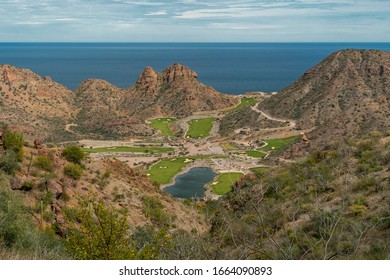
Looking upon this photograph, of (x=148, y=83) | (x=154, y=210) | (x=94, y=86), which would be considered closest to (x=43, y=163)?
(x=154, y=210)

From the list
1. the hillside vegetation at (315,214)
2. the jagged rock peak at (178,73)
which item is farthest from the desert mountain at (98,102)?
the hillside vegetation at (315,214)

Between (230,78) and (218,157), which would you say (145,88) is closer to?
(218,157)

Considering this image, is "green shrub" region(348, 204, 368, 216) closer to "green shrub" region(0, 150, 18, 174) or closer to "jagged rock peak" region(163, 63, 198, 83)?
"green shrub" region(0, 150, 18, 174)

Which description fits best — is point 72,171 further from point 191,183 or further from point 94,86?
point 94,86

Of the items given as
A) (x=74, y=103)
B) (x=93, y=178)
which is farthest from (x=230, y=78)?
(x=93, y=178)

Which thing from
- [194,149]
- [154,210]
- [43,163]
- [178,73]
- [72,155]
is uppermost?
[178,73]

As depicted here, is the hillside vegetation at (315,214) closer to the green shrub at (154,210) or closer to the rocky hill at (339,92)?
the green shrub at (154,210)

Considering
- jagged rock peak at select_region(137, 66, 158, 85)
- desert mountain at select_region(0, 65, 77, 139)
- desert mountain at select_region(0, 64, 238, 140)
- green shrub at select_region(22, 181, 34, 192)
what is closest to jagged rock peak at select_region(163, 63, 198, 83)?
desert mountain at select_region(0, 64, 238, 140)
